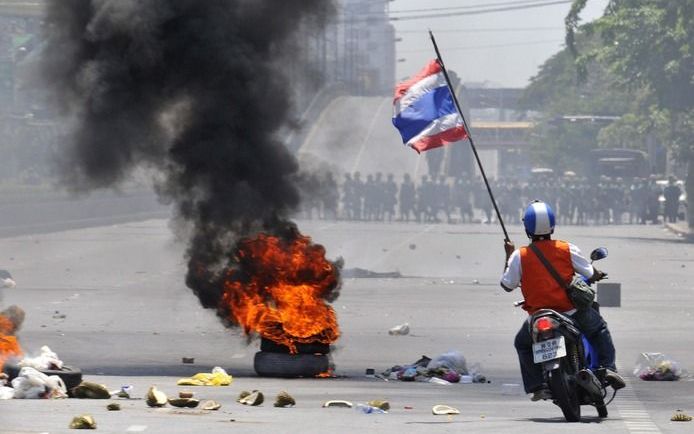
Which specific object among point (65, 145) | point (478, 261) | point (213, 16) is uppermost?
point (213, 16)

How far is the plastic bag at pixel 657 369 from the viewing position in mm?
13977

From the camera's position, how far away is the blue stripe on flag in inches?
569

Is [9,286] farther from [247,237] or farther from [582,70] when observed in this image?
[582,70]

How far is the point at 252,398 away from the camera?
11578 millimetres

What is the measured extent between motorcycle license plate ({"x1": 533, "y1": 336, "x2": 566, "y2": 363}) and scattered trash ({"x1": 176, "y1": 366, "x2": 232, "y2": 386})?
3.07 meters

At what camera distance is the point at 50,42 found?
15.9m

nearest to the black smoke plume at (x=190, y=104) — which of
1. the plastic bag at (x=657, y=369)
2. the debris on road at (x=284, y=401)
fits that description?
the plastic bag at (x=657, y=369)

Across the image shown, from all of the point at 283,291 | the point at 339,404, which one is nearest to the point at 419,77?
the point at 283,291

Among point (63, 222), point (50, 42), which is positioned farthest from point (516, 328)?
point (63, 222)

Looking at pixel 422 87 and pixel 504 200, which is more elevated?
pixel 422 87

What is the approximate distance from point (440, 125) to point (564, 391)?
14.0ft

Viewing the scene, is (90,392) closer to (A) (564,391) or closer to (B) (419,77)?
(A) (564,391)

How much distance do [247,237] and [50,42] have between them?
2584 mm

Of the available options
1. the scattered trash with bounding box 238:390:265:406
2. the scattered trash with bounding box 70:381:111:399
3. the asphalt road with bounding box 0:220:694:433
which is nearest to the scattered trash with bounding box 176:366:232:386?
the asphalt road with bounding box 0:220:694:433
